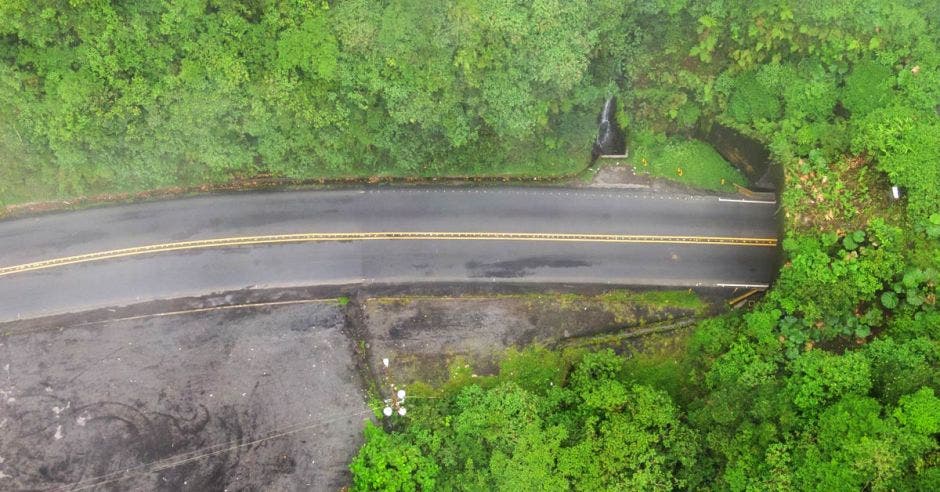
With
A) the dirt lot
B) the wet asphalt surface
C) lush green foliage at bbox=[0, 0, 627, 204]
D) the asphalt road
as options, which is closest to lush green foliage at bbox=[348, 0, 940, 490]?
the dirt lot

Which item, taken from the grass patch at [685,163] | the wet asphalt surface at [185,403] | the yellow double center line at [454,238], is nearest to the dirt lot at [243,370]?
the wet asphalt surface at [185,403]

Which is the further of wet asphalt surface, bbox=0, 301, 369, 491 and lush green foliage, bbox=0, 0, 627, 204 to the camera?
wet asphalt surface, bbox=0, 301, 369, 491

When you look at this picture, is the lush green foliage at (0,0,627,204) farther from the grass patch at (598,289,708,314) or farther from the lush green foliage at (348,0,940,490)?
the grass patch at (598,289,708,314)

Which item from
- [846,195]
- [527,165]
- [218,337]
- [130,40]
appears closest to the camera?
[130,40]

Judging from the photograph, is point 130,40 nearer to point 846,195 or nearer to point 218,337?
point 218,337

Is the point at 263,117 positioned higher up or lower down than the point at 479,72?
lower down

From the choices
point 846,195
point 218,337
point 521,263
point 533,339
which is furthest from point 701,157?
point 218,337
